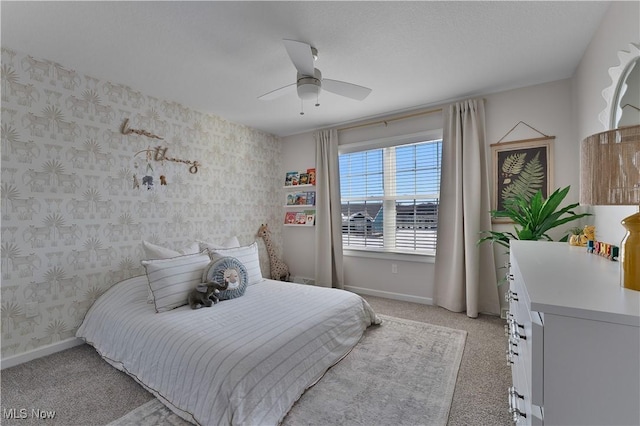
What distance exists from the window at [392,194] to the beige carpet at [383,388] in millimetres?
1421

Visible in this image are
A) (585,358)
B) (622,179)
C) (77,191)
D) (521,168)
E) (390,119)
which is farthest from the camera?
(390,119)

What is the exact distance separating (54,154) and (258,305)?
6.96 ft

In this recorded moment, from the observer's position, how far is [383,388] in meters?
1.89

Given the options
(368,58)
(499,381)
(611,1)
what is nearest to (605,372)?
(499,381)

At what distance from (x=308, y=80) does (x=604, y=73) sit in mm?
1973

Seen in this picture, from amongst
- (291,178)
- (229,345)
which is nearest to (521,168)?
(291,178)

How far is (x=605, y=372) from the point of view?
691 mm

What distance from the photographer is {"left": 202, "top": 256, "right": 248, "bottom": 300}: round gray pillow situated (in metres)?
2.49

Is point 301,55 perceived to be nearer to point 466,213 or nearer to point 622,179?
point 622,179

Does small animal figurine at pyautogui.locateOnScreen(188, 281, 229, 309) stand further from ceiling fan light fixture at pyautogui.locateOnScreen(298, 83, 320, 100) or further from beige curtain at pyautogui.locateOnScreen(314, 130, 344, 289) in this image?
beige curtain at pyautogui.locateOnScreen(314, 130, 344, 289)

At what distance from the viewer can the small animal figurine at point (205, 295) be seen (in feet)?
7.57

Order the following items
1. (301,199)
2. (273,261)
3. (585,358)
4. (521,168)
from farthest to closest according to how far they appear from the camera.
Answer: (301,199) → (273,261) → (521,168) → (585,358)

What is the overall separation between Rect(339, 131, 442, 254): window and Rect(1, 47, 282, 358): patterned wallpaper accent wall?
79.0 inches

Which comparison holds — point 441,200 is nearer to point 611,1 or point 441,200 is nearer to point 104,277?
point 611,1
